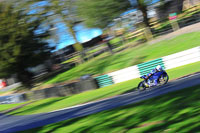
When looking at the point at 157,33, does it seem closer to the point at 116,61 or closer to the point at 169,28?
the point at 169,28

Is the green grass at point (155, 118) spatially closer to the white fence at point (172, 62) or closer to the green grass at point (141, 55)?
the white fence at point (172, 62)

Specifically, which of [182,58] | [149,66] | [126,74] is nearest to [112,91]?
[126,74]

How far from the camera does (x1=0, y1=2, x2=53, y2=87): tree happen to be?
29969 millimetres

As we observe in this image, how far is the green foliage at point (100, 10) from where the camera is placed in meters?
27.1

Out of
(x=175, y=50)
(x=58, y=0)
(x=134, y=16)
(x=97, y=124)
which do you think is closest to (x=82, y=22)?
(x=58, y=0)

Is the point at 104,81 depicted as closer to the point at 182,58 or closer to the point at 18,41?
the point at 182,58

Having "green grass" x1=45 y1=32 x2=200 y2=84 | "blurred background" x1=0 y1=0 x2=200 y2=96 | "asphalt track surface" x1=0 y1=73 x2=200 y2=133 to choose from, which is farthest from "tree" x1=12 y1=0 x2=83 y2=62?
"asphalt track surface" x1=0 y1=73 x2=200 y2=133

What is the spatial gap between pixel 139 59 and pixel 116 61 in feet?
12.7

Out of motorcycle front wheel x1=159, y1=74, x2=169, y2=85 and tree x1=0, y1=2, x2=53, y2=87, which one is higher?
tree x1=0, y1=2, x2=53, y2=87

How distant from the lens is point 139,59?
22922 millimetres

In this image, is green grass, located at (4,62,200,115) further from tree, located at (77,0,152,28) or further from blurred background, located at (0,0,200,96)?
tree, located at (77,0,152,28)

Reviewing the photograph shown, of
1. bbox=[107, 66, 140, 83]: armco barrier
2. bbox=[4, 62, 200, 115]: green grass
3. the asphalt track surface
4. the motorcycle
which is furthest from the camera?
bbox=[107, 66, 140, 83]: armco barrier

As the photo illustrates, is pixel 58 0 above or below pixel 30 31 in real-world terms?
above

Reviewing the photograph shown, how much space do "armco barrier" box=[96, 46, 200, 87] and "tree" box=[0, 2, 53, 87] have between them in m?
13.6
